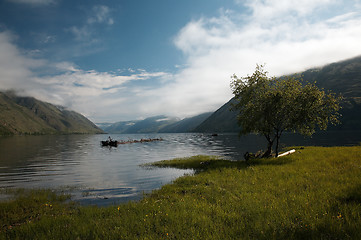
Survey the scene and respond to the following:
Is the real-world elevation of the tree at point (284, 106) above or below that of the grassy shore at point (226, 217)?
above

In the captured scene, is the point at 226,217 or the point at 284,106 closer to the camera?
the point at 226,217

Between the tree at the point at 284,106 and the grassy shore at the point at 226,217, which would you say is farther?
the tree at the point at 284,106

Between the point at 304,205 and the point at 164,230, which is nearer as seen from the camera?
the point at 164,230

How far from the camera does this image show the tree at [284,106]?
2983 centimetres

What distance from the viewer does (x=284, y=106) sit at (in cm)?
3055

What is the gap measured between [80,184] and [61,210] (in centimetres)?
1190

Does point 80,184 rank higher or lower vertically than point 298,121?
lower

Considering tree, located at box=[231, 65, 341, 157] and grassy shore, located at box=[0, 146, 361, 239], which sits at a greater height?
tree, located at box=[231, 65, 341, 157]

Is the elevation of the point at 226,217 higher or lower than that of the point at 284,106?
lower

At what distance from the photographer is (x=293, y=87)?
103 ft

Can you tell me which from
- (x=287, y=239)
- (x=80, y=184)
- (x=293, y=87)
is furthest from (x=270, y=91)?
(x=80, y=184)

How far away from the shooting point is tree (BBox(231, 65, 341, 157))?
29.8 meters

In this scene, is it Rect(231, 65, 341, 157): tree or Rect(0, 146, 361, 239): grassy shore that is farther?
Rect(231, 65, 341, 157): tree

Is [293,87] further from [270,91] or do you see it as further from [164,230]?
[164,230]
